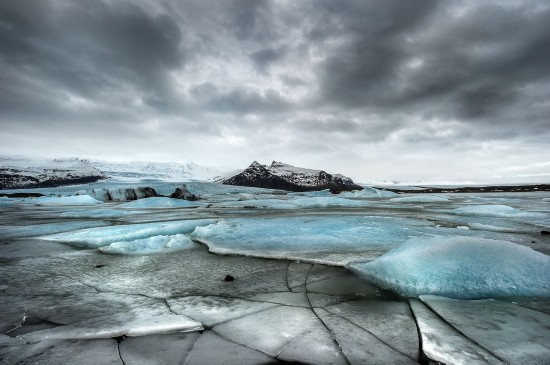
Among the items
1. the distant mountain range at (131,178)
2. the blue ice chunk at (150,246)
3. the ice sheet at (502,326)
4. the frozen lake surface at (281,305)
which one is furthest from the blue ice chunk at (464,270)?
the distant mountain range at (131,178)

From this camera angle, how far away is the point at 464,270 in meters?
2.60

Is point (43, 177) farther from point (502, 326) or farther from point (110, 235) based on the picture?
point (502, 326)

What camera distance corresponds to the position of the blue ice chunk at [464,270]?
7.98ft

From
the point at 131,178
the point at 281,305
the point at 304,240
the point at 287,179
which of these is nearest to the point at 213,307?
the point at 281,305

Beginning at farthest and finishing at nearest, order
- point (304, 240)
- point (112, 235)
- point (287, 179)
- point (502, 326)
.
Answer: point (287, 179) → point (112, 235) → point (304, 240) → point (502, 326)

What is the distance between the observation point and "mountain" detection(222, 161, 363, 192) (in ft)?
339

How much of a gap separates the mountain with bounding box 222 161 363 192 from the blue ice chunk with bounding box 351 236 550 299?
9735 centimetres

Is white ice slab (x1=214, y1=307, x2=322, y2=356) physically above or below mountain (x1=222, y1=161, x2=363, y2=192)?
below

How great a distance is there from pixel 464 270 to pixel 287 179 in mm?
104088

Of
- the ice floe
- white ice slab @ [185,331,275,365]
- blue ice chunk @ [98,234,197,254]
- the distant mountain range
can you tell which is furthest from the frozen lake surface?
the distant mountain range

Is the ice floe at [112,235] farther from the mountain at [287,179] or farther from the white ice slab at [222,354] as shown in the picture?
the mountain at [287,179]

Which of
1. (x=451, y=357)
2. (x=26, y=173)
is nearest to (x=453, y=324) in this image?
(x=451, y=357)

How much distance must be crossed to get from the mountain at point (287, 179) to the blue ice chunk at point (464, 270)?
3833 inches

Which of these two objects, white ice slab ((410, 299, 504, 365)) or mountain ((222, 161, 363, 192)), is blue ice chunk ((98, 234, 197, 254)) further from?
mountain ((222, 161, 363, 192))
